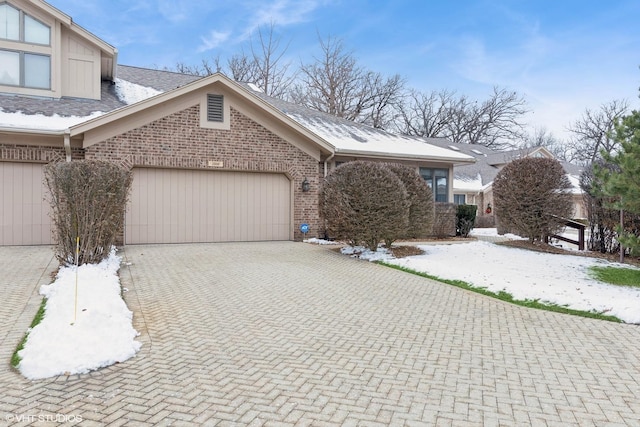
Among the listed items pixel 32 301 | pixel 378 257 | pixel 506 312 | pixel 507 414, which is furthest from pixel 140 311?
pixel 378 257

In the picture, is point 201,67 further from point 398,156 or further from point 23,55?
point 398,156

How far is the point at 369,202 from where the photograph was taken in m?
9.64

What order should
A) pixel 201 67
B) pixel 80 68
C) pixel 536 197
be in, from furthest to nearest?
pixel 201 67, pixel 80 68, pixel 536 197

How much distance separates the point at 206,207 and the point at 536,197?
8.78 m

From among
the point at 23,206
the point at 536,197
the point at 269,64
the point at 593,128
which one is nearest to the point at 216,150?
the point at 23,206

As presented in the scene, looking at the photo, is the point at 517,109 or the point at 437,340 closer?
the point at 437,340

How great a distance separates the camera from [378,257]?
31.9 ft

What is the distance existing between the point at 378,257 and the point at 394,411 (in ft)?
22.2

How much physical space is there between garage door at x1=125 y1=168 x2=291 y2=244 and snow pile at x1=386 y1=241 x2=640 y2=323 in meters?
4.38

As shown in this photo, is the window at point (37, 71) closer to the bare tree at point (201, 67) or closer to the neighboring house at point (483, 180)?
the neighboring house at point (483, 180)

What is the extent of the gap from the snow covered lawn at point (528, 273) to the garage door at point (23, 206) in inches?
291

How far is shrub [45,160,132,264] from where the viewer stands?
6.91 meters

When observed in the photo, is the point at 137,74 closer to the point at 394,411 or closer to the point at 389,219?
the point at 389,219

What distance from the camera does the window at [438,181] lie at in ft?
50.4
